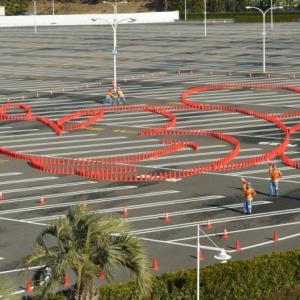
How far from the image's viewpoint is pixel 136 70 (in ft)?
324

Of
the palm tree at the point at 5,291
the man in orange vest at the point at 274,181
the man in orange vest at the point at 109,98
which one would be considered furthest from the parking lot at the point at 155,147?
the palm tree at the point at 5,291

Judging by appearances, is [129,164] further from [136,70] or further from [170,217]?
[136,70]

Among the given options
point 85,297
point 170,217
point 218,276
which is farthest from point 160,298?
point 170,217

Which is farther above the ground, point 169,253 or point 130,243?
point 130,243

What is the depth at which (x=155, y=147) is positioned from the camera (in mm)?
50406

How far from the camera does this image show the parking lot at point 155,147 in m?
32.5

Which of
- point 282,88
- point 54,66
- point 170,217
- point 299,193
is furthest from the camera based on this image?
point 54,66

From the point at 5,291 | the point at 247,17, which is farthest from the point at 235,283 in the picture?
the point at 247,17

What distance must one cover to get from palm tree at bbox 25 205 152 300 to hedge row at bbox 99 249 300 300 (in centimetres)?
275

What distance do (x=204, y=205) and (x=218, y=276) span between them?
42.6 ft

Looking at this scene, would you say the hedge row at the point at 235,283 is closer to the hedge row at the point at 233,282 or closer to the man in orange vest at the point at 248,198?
the hedge row at the point at 233,282

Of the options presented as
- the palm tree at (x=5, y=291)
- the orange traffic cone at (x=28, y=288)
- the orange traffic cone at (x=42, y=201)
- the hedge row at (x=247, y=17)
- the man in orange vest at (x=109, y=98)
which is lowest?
the orange traffic cone at (x=28, y=288)

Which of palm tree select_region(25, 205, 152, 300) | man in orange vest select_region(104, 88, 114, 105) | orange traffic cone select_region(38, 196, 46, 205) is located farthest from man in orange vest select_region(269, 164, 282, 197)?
man in orange vest select_region(104, 88, 114, 105)

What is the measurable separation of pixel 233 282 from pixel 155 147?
26466mm
